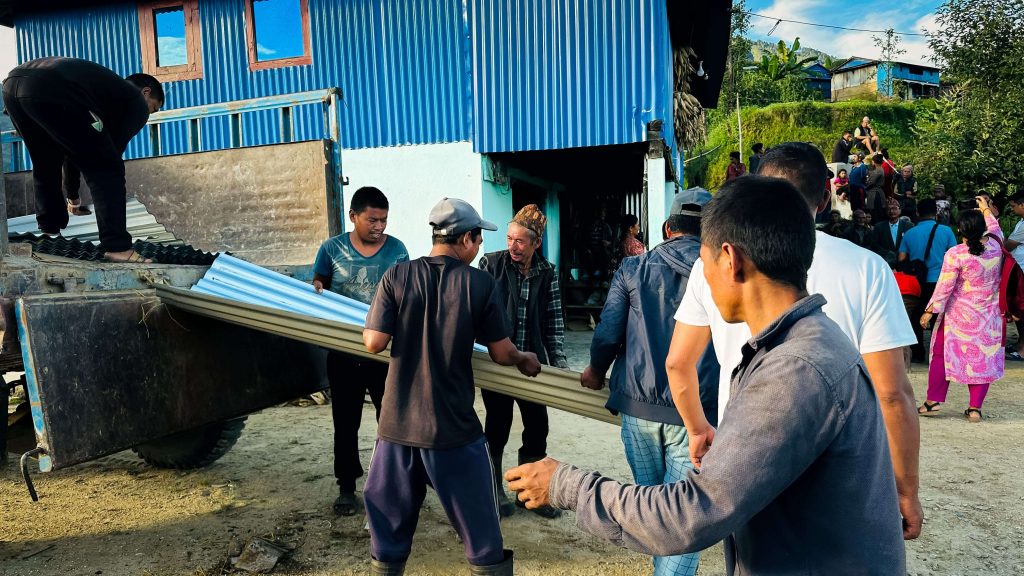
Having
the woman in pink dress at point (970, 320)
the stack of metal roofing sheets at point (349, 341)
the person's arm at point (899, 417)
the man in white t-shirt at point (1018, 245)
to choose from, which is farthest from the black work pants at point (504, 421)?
the man in white t-shirt at point (1018, 245)

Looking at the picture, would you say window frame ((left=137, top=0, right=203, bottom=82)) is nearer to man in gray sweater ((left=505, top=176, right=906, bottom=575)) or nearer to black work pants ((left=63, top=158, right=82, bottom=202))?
black work pants ((left=63, top=158, right=82, bottom=202))

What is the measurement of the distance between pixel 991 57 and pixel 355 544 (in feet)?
50.1

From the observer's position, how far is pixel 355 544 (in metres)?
2.92

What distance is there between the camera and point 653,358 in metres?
2.25

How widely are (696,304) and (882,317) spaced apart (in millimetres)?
499

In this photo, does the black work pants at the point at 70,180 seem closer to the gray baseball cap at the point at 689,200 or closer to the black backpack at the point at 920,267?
the gray baseball cap at the point at 689,200

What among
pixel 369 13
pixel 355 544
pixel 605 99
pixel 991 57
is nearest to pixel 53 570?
pixel 355 544

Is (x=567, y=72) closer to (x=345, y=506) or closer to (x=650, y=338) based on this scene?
(x=345, y=506)

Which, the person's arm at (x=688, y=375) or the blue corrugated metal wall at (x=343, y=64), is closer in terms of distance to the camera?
the person's arm at (x=688, y=375)

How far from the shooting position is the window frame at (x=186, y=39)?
9.33 metres

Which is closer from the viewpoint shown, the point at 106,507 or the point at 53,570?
the point at 53,570

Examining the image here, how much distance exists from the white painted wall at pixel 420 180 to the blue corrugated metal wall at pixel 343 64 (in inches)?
7.0

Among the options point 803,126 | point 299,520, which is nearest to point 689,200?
point 299,520

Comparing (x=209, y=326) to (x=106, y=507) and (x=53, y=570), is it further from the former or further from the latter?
(x=106, y=507)
